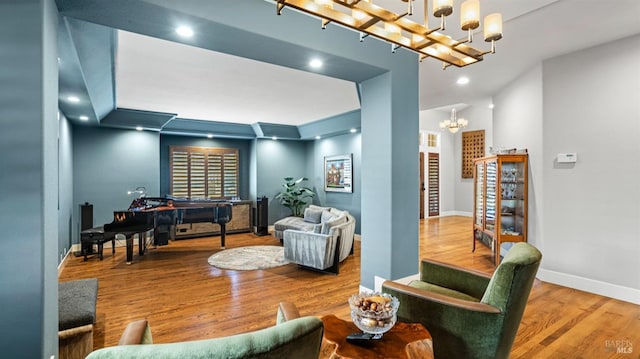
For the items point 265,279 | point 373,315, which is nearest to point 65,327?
point 373,315

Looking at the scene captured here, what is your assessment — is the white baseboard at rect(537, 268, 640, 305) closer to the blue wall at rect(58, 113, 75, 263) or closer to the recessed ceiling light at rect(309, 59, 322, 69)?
the recessed ceiling light at rect(309, 59, 322, 69)

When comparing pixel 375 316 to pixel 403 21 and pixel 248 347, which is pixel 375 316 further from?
pixel 403 21

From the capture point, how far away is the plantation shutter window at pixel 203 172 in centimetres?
753

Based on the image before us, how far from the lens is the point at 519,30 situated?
3141 mm

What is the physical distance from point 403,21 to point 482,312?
165 cm

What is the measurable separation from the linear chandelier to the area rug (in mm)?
3968

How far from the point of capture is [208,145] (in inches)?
312

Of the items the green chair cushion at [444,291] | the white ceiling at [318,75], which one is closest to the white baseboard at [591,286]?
the green chair cushion at [444,291]

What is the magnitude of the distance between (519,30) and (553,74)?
1.26 m

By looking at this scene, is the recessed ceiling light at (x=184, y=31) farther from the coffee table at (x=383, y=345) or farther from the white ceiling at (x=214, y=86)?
the coffee table at (x=383, y=345)

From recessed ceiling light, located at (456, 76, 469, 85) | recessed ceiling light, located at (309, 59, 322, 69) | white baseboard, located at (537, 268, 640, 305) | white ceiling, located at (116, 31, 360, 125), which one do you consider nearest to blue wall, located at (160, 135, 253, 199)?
white ceiling, located at (116, 31, 360, 125)

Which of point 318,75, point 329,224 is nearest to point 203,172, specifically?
point 329,224

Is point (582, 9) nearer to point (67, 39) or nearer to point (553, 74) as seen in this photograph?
point (553, 74)

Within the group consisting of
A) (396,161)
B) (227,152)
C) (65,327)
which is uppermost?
(227,152)
